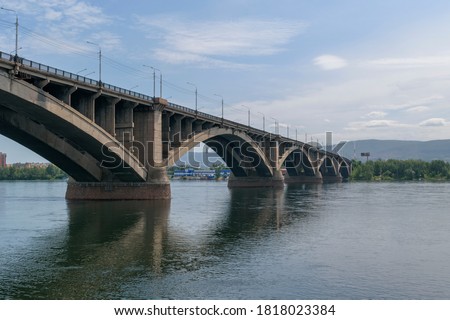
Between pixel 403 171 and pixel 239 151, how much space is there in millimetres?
114374

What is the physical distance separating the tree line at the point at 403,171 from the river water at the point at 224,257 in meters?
153

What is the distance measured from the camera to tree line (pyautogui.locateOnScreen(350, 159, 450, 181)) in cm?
18850

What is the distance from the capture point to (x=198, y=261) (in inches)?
915

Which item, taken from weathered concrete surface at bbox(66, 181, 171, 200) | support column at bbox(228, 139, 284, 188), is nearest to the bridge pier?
weathered concrete surface at bbox(66, 181, 171, 200)

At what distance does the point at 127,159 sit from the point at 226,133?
108 ft

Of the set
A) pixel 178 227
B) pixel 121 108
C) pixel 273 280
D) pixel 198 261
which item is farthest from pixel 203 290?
pixel 121 108

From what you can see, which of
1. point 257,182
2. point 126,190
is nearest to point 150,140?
point 126,190

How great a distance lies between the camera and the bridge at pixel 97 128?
41500 mm

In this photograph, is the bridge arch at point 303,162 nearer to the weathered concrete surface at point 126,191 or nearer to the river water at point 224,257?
the weathered concrete surface at point 126,191

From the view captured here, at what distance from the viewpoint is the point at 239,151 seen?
102 metres

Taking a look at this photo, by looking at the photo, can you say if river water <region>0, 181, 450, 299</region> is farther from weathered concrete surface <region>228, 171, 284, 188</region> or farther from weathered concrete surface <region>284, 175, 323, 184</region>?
weathered concrete surface <region>284, 175, 323, 184</region>

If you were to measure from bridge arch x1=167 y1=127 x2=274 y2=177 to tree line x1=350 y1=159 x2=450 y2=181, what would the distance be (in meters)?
91.9

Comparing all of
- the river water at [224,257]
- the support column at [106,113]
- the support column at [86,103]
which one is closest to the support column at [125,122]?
the support column at [106,113]

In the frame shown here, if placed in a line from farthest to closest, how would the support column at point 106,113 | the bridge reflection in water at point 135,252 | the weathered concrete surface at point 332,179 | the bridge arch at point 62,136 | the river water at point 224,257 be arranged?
the weathered concrete surface at point 332,179 → the support column at point 106,113 → the bridge arch at point 62,136 → the bridge reflection in water at point 135,252 → the river water at point 224,257
